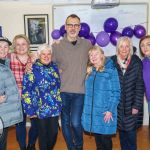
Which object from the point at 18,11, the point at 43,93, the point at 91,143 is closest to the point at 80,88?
the point at 43,93

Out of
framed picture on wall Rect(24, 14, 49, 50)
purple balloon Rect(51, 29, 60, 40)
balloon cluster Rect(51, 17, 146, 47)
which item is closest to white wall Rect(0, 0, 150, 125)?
framed picture on wall Rect(24, 14, 49, 50)

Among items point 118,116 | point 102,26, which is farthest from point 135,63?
point 102,26

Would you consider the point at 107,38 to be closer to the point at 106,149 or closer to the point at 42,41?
the point at 42,41

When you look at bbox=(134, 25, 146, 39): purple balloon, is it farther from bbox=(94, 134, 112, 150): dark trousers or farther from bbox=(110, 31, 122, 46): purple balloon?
bbox=(94, 134, 112, 150): dark trousers

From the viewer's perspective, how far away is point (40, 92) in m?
2.71

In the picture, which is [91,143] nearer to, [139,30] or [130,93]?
[130,93]

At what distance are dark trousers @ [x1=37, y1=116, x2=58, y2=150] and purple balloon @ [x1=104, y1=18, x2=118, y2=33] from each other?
1.91 meters

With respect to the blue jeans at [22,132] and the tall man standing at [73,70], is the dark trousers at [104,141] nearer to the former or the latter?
the tall man standing at [73,70]

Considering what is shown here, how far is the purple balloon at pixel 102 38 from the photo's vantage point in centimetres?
411

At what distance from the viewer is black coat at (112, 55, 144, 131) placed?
104 inches

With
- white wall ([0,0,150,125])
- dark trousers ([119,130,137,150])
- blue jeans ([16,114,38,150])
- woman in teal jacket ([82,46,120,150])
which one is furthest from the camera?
white wall ([0,0,150,125])

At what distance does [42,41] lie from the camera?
4469 mm

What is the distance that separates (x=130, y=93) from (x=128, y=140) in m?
0.52

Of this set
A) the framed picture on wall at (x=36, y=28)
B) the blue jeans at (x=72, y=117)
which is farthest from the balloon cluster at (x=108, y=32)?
the blue jeans at (x=72, y=117)
